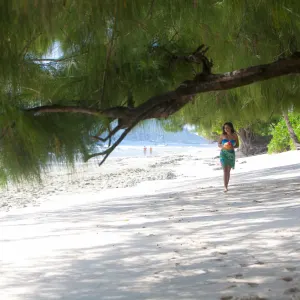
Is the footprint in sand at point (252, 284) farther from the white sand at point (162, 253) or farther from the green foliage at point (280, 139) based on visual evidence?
the green foliage at point (280, 139)

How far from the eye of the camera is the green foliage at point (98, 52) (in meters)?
2.67

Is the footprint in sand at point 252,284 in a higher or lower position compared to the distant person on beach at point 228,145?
lower

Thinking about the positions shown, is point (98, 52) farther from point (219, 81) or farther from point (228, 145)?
A: point (228, 145)

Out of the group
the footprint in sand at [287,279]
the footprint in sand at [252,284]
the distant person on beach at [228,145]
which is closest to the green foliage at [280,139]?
the distant person on beach at [228,145]

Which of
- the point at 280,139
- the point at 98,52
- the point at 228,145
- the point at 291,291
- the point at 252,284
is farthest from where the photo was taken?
the point at 280,139

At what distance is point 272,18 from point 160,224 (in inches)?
105

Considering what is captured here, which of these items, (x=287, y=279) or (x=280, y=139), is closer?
(x=287, y=279)

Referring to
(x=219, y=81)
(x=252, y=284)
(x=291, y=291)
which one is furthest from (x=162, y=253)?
(x=219, y=81)

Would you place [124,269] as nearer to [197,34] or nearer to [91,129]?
[91,129]

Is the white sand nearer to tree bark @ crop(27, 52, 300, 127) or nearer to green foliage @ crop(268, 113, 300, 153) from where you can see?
tree bark @ crop(27, 52, 300, 127)

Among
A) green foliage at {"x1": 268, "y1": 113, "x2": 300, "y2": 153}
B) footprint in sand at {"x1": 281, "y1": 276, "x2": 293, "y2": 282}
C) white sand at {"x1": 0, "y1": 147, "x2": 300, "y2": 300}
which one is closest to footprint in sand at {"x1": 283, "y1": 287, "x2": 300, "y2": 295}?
white sand at {"x1": 0, "y1": 147, "x2": 300, "y2": 300}

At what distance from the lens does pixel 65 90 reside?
3.62 meters

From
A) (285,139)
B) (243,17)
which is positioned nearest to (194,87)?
(243,17)

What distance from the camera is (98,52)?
353cm
